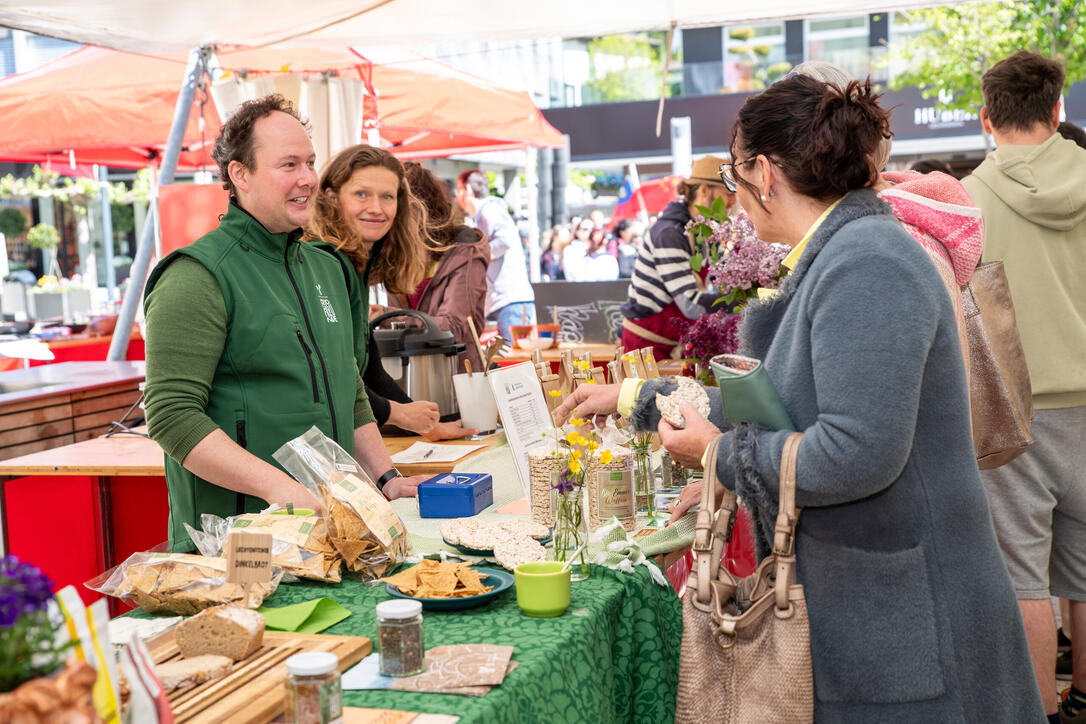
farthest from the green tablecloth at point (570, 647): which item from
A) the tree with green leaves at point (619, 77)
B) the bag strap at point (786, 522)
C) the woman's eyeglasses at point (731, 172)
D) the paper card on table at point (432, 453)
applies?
the tree with green leaves at point (619, 77)

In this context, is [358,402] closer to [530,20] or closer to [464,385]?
[464,385]

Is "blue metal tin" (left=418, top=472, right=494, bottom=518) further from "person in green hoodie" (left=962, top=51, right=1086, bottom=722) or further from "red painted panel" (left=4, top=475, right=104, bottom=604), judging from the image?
"red painted panel" (left=4, top=475, right=104, bottom=604)

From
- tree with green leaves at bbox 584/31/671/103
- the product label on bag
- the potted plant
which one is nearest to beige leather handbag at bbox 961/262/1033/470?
the product label on bag

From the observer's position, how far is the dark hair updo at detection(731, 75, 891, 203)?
1.64m

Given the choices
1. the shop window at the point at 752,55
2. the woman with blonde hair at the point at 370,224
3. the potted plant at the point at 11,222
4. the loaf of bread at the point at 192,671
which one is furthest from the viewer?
the shop window at the point at 752,55

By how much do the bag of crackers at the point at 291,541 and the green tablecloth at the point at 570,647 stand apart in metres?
0.03

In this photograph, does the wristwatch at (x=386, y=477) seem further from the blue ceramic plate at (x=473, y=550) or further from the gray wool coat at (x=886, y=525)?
the gray wool coat at (x=886, y=525)

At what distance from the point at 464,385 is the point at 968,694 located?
2.08m

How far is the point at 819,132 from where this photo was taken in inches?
64.7

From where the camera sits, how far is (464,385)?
3438 mm

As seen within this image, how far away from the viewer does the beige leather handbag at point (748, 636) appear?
1.60 meters

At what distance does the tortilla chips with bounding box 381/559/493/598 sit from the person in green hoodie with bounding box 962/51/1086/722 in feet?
6.60

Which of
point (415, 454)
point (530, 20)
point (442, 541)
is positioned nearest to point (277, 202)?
point (442, 541)

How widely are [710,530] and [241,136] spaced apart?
1473 millimetres
